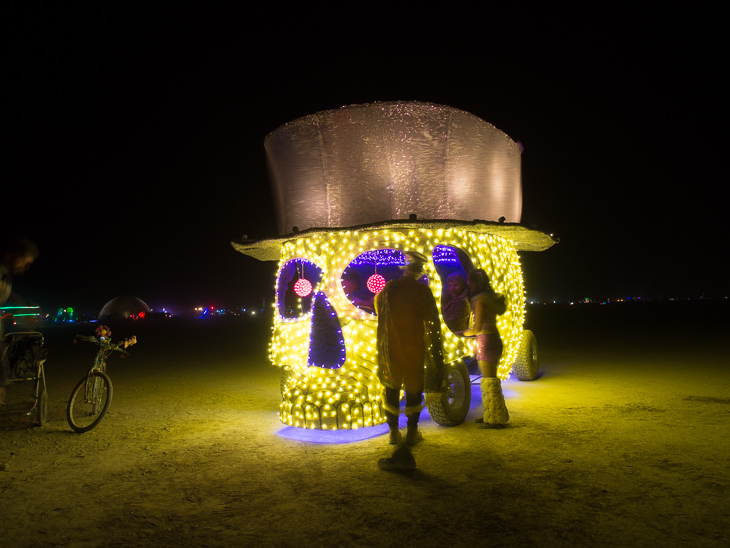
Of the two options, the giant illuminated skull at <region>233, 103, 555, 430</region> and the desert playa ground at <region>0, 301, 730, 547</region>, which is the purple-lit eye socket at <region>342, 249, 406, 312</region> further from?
the desert playa ground at <region>0, 301, 730, 547</region>

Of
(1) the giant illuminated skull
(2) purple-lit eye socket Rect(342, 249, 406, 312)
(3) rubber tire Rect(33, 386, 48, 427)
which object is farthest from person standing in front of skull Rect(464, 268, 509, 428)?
(3) rubber tire Rect(33, 386, 48, 427)

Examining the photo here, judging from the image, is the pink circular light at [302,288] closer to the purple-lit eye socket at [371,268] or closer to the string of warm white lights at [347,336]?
the string of warm white lights at [347,336]

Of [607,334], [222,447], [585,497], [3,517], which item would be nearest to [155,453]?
[222,447]

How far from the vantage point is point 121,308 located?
146ft

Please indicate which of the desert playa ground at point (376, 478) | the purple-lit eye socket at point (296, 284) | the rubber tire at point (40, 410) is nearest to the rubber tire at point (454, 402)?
the desert playa ground at point (376, 478)

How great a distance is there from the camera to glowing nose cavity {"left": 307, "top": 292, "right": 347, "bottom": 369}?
6.35 m

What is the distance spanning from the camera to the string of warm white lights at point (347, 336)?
19.1 feet

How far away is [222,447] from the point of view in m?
5.21

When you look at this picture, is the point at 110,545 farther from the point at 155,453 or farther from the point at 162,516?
the point at 155,453

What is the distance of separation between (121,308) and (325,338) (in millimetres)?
43726

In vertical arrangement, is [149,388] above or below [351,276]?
below

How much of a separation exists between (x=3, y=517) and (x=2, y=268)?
263cm

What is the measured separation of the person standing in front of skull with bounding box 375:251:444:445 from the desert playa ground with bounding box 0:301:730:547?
0.46m

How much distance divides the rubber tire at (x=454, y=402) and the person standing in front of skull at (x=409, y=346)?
88cm
